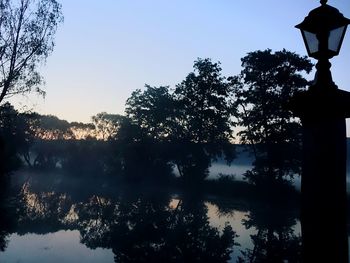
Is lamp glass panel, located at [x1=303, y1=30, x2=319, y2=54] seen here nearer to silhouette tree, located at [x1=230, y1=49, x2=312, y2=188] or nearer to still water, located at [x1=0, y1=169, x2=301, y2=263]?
still water, located at [x1=0, y1=169, x2=301, y2=263]

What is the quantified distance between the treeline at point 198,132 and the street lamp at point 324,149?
3014 centimetres

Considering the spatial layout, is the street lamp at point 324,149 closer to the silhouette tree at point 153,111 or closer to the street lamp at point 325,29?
the street lamp at point 325,29

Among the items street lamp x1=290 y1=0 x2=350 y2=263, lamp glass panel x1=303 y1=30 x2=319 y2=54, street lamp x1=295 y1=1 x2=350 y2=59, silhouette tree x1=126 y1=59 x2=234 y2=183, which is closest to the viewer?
street lamp x1=290 y1=0 x2=350 y2=263

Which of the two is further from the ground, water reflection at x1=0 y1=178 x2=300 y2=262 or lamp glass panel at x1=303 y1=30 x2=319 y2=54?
lamp glass panel at x1=303 y1=30 x2=319 y2=54

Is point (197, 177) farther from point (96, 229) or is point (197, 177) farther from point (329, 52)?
point (329, 52)

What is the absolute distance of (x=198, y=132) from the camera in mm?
50812

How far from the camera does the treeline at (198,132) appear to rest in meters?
38.0

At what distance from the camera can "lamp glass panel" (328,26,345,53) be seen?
400 centimetres

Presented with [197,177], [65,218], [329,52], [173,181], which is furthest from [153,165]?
[329,52]

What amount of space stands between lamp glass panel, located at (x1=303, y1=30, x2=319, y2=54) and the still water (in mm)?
10753

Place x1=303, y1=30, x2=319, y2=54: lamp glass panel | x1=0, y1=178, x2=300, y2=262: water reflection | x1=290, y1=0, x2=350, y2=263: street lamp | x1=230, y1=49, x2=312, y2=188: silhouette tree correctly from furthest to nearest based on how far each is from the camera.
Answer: x1=230, y1=49, x2=312, y2=188: silhouette tree
x1=0, y1=178, x2=300, y2=262: water reflection
x1=303, y1=30, x2=319, y2=54: lamp glass panel
x1=290, y1=0, x2=350, y2=263: street lamp

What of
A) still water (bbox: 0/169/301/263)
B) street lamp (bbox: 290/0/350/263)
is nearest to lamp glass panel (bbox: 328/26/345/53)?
street lamp (bbox: 290/0/350/263)

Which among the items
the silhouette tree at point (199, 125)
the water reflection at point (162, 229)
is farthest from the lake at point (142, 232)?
the silhouette tree at point (199, 125)

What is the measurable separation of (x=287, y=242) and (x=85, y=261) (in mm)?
10089
